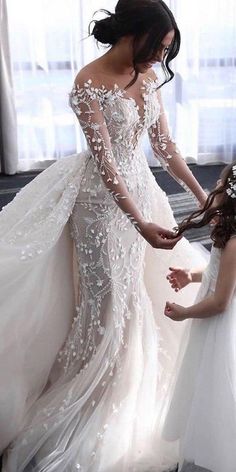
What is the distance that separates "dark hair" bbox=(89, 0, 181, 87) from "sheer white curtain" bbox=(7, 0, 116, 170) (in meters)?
2.89

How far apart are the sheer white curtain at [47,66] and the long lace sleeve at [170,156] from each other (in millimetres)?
2678

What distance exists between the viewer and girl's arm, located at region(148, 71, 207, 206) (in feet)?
6.30

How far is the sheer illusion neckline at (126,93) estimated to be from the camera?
165 centimetres

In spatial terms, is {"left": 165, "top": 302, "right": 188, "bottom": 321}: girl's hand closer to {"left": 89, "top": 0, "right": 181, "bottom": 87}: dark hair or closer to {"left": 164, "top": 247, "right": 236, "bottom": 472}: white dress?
{"left": 164, "top": 247, "right": 236, "bottom": 472}: white dress

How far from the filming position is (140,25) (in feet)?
5.14

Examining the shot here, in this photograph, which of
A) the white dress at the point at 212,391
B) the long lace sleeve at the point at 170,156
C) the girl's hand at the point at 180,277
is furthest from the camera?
the long lace sleeve at the point at 170,156

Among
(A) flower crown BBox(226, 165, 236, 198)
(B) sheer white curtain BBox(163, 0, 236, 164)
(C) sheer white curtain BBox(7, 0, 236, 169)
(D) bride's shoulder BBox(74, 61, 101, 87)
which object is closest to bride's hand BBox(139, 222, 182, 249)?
(A) flower crown BBox(226, 165, 236, 198)

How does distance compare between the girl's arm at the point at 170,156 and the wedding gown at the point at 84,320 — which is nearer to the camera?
the wedding gown at the point at 84,320

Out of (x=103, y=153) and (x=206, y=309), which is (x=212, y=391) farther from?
(x=103, y=153)

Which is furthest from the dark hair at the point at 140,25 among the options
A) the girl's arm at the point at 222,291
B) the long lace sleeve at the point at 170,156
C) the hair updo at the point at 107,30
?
the girl's arm at the point at 222,291

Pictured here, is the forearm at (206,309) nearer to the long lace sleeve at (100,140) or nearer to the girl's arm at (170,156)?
the long lace sleeve at (100,140)

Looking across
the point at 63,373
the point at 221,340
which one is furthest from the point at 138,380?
the point at 221,340

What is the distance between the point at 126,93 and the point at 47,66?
2.94 m

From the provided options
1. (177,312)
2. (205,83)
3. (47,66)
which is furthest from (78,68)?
(177,312)
